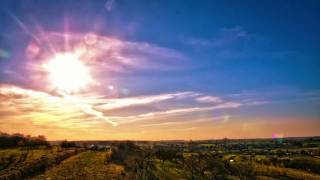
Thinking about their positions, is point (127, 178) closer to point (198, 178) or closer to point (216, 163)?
point (198, 178)

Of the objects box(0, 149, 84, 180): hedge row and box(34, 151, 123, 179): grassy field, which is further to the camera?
box(34, 151, 123, 179): grassy field

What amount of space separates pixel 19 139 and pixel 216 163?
10177cm

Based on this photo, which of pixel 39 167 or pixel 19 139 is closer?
pixel 39 167

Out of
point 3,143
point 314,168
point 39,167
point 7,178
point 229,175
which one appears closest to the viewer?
point 7,178

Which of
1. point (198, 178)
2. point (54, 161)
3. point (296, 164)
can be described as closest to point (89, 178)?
point (198, 178)

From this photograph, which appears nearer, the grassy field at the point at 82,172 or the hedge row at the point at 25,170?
the hedge row at the point at 25,170

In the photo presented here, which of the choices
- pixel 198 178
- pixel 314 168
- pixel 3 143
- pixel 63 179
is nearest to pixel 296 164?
pixel 314 168

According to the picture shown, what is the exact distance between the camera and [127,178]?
63.7 m

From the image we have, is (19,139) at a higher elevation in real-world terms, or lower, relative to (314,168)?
higher

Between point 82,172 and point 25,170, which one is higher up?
point 25,170

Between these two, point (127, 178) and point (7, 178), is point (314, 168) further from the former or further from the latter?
point (7, 178)

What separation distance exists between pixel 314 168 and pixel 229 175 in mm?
40839

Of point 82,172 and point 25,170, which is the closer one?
point 25,170

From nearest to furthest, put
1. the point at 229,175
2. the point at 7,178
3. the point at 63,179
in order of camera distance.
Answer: the point at 7,178
the point at 63,179
the point at 229,175
